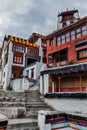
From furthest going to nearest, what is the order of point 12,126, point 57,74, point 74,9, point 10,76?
point 74,9 → point 10,76 → point 57,74 → point 12,126

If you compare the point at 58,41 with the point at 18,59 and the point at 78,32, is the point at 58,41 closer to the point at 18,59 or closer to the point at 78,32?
the point at 78,32

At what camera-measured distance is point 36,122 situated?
31.3ft

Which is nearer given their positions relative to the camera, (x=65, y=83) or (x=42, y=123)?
(x=42, y=123)

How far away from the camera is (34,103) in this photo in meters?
14.2

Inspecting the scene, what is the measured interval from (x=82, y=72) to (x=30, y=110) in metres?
5.65

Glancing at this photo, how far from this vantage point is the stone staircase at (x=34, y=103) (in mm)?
11996

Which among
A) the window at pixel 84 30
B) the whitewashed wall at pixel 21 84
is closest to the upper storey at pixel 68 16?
the window at pixel 84 30

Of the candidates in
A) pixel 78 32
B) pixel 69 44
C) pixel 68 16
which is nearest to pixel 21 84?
pixel 69 44

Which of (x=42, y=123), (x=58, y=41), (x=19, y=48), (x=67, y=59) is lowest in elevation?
(x=42, y=123)

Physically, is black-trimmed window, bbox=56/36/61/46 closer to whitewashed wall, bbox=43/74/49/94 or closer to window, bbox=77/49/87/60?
window, bbox=77/49/87/60

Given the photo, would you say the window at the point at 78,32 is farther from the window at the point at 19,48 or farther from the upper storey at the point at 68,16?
the window at the point at 19,48

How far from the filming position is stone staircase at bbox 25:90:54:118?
11996 millimetres

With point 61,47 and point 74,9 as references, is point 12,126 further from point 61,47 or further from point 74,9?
point 74,9

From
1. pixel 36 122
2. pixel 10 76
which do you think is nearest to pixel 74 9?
pixel 10 76
